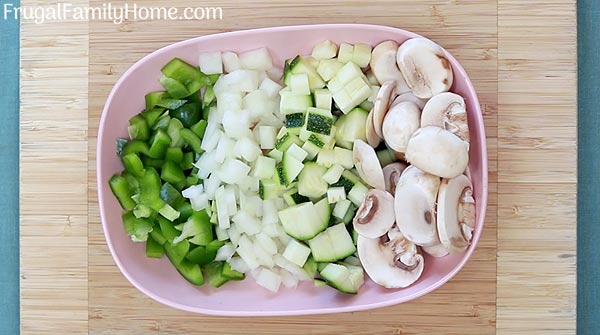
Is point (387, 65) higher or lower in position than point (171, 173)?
higher

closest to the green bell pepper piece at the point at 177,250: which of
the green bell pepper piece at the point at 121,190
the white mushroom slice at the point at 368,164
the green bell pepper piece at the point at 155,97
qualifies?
the green bell pepper piece at the point at 121,190

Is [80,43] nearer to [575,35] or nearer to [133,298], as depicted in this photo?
[133,298]

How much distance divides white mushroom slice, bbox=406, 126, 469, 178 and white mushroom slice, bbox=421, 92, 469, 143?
1.1 inches

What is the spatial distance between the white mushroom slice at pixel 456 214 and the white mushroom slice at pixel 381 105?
0.20 meters

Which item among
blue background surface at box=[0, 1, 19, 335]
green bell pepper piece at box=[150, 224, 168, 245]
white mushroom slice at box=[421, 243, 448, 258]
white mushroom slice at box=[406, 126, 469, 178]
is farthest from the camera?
blue background surface at box=[0, 1, 19, 335]

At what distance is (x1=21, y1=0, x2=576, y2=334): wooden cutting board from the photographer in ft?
5.81

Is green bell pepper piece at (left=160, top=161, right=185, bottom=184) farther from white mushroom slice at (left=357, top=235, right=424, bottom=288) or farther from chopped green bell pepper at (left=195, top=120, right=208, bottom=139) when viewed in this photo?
white mushroom slice at (left=357, top=235, right=424, bottom=288)

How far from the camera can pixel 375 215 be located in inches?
65.2

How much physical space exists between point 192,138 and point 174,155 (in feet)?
0.20

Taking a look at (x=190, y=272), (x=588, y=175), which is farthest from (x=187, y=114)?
(x=588, y=175)

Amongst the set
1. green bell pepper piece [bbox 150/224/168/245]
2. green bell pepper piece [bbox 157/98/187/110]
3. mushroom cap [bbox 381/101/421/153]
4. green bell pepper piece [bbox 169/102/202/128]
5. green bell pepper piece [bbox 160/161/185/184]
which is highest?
mushroom cap [bbox 381/101/421/153]

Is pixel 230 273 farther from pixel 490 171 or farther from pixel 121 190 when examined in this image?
pixel 490 171

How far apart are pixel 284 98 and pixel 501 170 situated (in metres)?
0.57

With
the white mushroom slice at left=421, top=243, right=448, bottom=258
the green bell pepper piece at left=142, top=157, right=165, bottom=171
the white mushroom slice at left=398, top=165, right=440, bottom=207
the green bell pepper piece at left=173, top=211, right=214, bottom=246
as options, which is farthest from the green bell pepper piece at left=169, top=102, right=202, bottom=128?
the white mushroom slice at left=421, top=243, right=448, bottom=258
